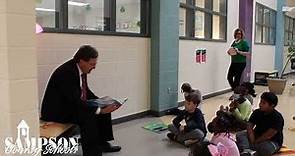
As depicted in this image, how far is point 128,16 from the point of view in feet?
15.9

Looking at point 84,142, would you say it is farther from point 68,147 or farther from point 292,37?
point 292,37

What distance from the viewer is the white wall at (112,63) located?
3.49 meters

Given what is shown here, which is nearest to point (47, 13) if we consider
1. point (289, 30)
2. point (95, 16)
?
point (95, 16)

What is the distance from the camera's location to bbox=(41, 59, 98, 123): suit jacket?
2779 mm

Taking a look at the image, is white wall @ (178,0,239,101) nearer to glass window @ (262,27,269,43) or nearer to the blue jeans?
the blue jeans

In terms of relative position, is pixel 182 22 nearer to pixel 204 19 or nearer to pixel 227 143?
pixel 204 19

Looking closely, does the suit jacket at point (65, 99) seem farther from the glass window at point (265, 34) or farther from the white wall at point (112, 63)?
the glass window at point (265, 34)

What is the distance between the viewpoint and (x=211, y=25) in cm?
703

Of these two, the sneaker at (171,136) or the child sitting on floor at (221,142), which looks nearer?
the child sitting on floor at (221,142)

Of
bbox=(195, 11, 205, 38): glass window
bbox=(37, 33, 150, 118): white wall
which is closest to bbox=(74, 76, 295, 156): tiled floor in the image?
bbox=(37, 33, 150, 118): white wall

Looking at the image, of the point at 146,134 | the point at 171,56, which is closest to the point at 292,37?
the point at 171,56

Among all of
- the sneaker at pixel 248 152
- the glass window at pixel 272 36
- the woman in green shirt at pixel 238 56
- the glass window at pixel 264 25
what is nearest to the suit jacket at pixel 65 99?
the sneaker at pixel 248 152

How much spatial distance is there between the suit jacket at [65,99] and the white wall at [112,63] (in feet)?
2.12

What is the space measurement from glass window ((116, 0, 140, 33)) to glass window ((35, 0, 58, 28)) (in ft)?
3.41
